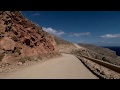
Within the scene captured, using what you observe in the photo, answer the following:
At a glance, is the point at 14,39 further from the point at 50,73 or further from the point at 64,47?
the point at 64,47

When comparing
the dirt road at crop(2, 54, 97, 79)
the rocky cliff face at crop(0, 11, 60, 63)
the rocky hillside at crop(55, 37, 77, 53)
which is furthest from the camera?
the rocky hillside at crop(55, 37, 77, 53)

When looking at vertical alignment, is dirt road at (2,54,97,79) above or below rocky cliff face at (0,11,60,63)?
below

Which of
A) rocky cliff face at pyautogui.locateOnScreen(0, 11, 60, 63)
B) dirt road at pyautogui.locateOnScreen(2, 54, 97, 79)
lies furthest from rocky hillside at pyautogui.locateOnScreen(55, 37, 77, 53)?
dirt road at pyautogui.locateOnScreen(2, 54, 97, 79)

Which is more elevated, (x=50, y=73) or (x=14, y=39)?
(x=14, y=39)

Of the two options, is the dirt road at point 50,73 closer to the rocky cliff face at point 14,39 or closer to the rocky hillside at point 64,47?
the rocky cliff face at point 14,39

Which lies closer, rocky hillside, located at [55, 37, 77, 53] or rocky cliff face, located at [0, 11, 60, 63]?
rocky cliff face, located at [0, 11, 60, 63]

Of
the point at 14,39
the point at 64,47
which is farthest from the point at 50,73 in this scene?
the point at 64,47

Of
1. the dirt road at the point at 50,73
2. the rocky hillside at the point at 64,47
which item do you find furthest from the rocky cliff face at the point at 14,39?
the rocky hillside at the point at 64,47

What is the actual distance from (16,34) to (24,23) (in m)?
4.79

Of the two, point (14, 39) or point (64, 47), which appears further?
point (64, 47)

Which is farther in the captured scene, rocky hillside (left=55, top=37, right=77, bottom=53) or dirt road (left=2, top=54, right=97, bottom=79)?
rocky hillside (left=55, top=37, right=77, bottom=53)

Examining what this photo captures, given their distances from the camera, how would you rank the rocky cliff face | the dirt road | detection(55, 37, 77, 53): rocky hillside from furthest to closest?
1. detection(55, 37, 77, 53): rocky hillside
2. the rocky cliff face
3. the dirt road

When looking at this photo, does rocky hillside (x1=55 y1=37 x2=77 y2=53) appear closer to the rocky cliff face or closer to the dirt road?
the rocky cliff face
